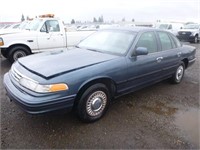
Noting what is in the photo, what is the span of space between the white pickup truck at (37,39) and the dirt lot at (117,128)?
3199mm

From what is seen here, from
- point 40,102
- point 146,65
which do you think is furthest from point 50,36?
point 40,102

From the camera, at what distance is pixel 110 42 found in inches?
163

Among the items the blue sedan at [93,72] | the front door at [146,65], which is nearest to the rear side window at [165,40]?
the blue sedan at [93,72]

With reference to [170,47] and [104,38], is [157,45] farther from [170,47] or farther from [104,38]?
[104,38]

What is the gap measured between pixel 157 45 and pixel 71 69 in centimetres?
238

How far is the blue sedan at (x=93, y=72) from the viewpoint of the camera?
2830 mm

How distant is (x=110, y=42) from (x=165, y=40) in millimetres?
1603

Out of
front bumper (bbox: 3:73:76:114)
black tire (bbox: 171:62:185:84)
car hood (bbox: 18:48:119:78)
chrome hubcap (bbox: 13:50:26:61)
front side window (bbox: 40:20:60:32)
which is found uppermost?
front side window (bbox: 40:20:60:32)

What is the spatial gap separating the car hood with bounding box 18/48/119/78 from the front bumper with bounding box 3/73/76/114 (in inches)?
13.9

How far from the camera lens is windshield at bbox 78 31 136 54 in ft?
12.8

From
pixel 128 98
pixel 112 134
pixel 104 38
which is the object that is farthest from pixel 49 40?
pixel 112 134

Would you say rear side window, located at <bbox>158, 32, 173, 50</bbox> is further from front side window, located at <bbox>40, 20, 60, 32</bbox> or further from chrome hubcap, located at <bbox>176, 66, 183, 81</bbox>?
front side window, located at <bbox>40, 20, 60, 32</bbox>

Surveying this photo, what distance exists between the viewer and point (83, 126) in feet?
10.9

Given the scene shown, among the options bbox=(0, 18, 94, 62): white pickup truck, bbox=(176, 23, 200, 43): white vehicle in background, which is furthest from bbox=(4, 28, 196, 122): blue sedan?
bbox=(176, 23, 200, 43): white vehicle in background
